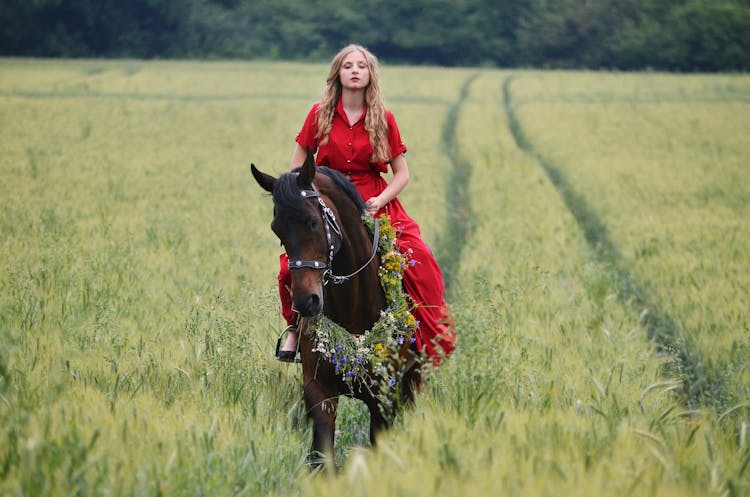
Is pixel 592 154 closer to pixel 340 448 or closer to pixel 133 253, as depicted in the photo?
pixel 133 253

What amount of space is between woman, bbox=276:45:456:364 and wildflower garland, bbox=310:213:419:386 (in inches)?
6.7

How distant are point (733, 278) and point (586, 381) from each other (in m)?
4.26

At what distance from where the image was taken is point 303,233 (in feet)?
13.8

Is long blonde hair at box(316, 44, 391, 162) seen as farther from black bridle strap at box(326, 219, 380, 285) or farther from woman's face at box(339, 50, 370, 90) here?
black bridle strap at box(326, 219, 380, 285)

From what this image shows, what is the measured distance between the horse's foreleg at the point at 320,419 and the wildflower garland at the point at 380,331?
0.17 meters

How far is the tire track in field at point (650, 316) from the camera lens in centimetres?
645

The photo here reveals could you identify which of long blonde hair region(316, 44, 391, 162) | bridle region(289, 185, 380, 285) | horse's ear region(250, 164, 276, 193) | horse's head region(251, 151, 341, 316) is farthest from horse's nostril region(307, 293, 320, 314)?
long blonde hair region(316, 44, 391, 162)

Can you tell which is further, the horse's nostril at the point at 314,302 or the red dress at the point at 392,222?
the red dress at the point at 392,222

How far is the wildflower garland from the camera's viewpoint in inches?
182

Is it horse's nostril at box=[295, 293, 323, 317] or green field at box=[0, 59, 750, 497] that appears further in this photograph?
horse's nostril at box=[295, 293, 323, 317]

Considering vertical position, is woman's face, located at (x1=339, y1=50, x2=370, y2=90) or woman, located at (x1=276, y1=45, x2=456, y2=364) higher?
woman's face, located at (x1=339, y1=50, x2=370, y2=90)

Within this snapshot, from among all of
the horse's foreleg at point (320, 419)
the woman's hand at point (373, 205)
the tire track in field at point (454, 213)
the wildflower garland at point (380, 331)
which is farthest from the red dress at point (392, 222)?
the tire track in field at point (454, 213)

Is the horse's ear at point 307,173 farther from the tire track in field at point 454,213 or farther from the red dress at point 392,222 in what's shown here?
the tire track in field at point 454,213

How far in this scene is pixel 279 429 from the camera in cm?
444
